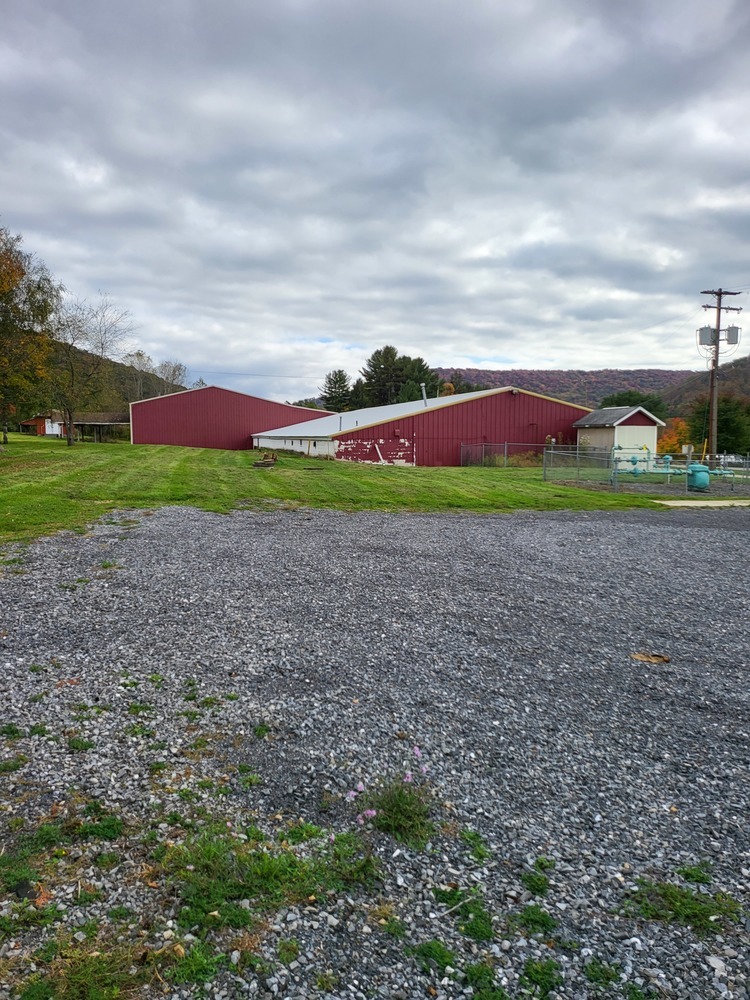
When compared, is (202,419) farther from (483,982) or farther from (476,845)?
(483,982)

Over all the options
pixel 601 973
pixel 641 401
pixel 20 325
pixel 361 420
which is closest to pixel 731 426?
pixel 641 401

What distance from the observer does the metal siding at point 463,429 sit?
115 ft

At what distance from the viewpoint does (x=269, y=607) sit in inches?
283

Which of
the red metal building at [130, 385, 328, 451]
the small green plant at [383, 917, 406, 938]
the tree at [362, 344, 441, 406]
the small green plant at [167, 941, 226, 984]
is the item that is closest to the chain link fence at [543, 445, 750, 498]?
the small green plant at [383, 917, 406, 938]

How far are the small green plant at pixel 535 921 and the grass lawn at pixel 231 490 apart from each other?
10.1 meters

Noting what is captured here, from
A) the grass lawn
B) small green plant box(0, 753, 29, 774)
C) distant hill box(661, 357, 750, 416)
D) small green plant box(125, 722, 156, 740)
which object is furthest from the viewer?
distant hill box(661, 357, 750, 416)

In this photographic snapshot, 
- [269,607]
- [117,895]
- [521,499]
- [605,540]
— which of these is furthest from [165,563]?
[521,499]

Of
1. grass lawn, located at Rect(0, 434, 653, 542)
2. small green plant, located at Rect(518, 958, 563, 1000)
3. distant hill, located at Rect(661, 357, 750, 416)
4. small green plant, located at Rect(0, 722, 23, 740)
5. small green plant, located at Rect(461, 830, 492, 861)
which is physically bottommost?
small green plant, located at Rect(518, 958, 563, 1000)

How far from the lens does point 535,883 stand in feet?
10.0

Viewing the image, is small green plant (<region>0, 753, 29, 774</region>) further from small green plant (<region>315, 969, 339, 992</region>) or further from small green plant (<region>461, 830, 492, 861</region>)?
small green plant (<region>461, 830, 492, 861</region>)

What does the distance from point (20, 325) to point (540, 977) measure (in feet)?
102

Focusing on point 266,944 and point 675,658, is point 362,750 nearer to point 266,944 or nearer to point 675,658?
point 266,944

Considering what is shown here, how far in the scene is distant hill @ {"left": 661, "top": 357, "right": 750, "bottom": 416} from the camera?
6975 cm

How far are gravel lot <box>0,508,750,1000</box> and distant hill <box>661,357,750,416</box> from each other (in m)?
65.6
